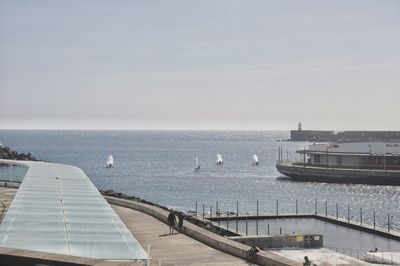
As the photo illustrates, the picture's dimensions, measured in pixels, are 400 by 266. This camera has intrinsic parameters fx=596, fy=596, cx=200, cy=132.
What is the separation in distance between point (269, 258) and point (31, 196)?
11950 mm

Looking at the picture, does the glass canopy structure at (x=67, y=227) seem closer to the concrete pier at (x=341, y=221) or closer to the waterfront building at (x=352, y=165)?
the concrete pier at (x=341, y=221)

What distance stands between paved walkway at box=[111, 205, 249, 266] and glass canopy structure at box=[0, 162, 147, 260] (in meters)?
2.53

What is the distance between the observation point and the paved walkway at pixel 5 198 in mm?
34156

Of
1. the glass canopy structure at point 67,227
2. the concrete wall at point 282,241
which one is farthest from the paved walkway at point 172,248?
the concrete wall at point 282,241

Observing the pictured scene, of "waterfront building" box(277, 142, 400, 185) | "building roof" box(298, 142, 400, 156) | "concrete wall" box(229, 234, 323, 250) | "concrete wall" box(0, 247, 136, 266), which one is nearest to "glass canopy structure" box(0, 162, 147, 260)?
"concrete wall" box(0, 247, 136, 266)

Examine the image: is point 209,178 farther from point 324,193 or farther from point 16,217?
point 16,217

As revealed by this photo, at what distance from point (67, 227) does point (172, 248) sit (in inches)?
270

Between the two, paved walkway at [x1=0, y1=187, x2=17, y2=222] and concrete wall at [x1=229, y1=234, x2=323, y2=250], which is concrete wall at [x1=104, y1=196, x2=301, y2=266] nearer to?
paved walkway at [x1=0, y1=187, x2=17, y2=222]

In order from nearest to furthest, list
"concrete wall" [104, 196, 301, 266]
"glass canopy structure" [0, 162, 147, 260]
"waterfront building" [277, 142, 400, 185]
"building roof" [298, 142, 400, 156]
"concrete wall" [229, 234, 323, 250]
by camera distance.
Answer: "glass canopy structure" [0, 162, 147, 260]
"concrete wall" [104, 196, 301, 266]
"concrete wall" [229, 234, 323, 250]
"waterfront building" [277, 142, 400, 185]
"building roof" [298, 142, 400, 156]

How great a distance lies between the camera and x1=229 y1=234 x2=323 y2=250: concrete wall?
1752 inches

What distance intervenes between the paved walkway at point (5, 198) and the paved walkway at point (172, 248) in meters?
7.06

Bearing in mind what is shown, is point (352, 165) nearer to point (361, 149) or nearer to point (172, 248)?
point (361, 149)

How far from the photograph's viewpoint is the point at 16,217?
2098 centimetres

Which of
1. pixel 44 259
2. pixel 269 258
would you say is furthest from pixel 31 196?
pixel 44 259
